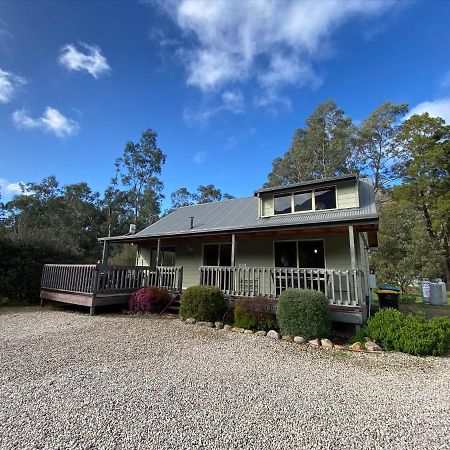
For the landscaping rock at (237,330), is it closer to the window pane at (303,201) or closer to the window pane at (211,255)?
the window pane at (211,255)

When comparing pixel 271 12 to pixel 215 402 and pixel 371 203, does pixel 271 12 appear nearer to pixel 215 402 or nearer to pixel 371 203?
pixel 371 203

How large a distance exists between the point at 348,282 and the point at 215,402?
4914 millimetres

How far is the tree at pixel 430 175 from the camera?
2178 centimetres

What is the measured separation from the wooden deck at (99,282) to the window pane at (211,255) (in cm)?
255

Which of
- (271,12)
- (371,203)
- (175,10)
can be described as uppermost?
(175,10)

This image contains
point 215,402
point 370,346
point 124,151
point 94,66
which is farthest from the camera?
point 124,151

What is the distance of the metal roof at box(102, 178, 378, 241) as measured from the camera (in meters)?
7.95

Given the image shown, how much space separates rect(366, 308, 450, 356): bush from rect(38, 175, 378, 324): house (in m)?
0.79

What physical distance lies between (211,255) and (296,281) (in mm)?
4613

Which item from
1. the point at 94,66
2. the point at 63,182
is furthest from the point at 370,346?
the point at 63,182

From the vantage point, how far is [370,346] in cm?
551

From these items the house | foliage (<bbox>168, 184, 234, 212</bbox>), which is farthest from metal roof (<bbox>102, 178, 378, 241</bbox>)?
foliage (<bbox>168, 184, 234, 212</bbox>)

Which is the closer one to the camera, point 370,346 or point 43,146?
point 370,346

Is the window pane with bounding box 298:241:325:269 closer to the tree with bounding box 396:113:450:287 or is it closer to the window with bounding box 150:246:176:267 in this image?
the window with bounding box 150:246:176:267
